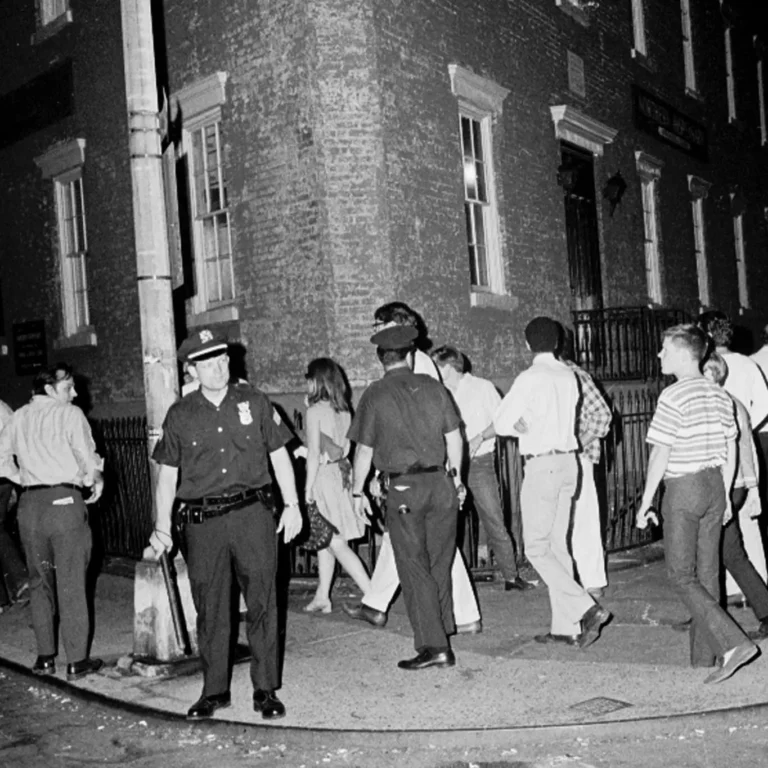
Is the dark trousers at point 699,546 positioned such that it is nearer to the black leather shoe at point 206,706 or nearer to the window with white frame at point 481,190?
the black leather shoe at point 206,706

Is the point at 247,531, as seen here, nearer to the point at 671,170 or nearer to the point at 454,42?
the point at 454,42

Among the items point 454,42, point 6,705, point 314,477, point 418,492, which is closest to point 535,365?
point 418,492

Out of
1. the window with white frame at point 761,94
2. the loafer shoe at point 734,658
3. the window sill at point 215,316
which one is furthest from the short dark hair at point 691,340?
the window with white frame at point 761,94

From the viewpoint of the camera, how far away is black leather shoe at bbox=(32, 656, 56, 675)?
7.04 metres

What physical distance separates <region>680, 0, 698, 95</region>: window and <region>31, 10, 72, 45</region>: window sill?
A: 1080 cm

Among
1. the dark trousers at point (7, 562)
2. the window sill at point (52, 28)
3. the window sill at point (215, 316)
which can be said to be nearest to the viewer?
the dark trousers at point (7, 562)

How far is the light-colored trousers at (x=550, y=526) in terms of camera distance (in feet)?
22.5

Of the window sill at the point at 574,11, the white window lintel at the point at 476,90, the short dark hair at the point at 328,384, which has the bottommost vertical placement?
the short dark hair at the point at 328,384

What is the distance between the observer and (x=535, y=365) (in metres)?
7.05

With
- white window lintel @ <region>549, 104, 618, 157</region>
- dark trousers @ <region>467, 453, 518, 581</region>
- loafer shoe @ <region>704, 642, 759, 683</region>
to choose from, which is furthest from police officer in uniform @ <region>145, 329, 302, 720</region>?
white window lintel @ <region>549, 104, 618, 157</region>

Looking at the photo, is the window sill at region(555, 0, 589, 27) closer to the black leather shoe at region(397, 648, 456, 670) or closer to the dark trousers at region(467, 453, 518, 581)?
the dark trousers at region(467, 453, 518, 581)

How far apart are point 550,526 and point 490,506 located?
1907 mm

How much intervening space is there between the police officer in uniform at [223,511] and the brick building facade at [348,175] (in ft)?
6.37

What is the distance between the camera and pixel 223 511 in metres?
5.70
